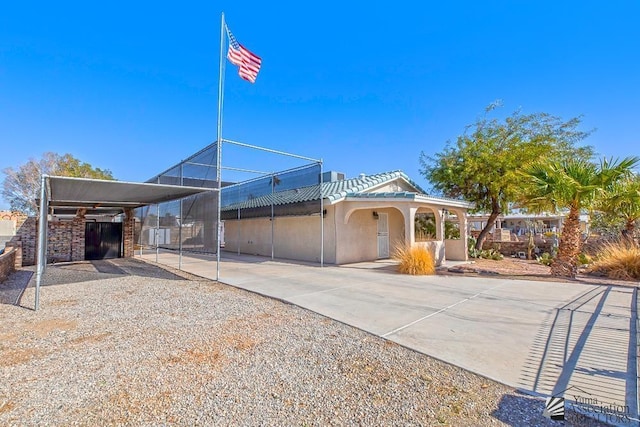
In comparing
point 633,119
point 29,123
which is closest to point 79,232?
point 29,123

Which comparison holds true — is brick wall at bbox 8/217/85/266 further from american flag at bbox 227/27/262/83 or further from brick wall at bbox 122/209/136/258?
american flag at bbox 227/27/262/83

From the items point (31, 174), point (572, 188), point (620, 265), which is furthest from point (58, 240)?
point (31, 174)

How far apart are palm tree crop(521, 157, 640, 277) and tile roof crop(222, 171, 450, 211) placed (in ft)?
13.7

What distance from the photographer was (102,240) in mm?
15297

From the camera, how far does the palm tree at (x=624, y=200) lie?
994 cm

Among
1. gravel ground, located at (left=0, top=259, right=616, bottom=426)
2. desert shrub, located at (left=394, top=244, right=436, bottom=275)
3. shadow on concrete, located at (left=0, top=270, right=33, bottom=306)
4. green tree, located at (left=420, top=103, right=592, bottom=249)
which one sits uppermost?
green tree, located at (left=420, top=103, right=592, bottom=249)

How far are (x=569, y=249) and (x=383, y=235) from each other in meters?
7.45

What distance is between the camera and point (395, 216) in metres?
15.6

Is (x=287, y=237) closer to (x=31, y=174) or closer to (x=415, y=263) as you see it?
(x=415, y=263)

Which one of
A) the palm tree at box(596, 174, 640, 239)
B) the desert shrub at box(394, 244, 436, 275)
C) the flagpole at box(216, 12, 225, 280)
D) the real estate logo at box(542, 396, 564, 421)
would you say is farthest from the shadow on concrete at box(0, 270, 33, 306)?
the palm tree at box(596, 174, 640, 239)

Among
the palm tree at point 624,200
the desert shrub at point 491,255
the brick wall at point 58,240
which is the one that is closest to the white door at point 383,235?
the desert shrub at point 491,255

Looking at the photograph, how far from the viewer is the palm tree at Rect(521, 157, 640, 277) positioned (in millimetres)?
8562

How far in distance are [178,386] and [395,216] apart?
45.6 ft

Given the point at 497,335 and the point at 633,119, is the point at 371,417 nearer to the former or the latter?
the point at 497,335
